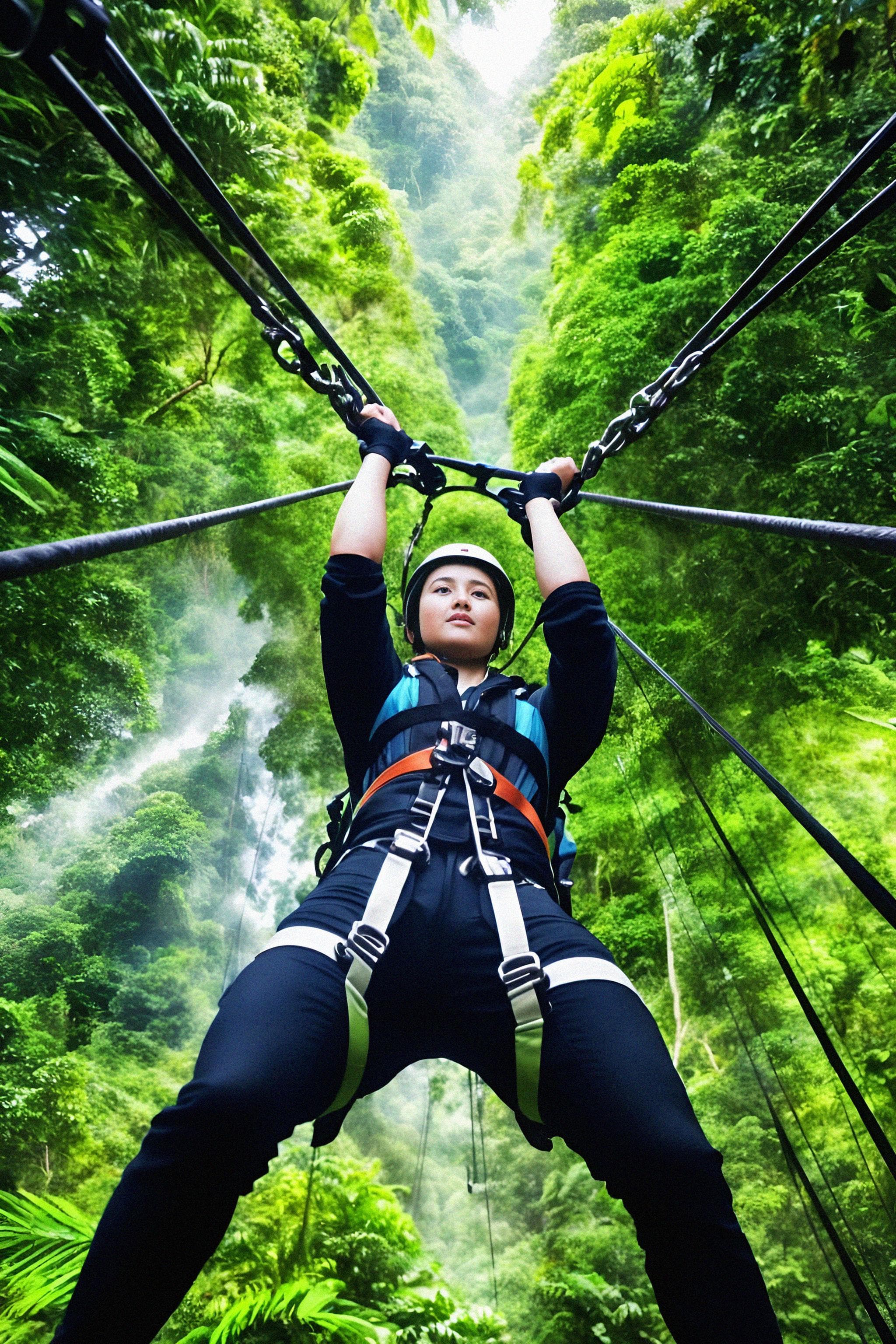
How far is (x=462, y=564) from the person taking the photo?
1.77 m

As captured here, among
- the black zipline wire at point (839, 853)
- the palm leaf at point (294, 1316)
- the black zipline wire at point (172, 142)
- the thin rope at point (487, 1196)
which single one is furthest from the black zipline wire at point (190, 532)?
the thin rope at point (487, 1196)

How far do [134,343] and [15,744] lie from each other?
3.28 meters

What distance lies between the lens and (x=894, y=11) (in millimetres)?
3709

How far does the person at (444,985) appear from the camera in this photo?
754 mm

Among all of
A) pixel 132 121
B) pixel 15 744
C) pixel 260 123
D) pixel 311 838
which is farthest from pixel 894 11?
pixel 311 838

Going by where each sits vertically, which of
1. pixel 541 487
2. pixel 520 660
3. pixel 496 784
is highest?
pixel 520 660

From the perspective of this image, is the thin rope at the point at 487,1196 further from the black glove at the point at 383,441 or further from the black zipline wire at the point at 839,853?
the black glove at the point at 383,441

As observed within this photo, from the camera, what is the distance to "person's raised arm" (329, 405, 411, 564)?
130cm

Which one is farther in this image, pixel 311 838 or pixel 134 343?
pixel 311 838

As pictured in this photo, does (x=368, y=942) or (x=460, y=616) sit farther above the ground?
(x=460, y=616)

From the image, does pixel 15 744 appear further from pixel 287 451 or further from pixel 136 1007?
pixel 287 451

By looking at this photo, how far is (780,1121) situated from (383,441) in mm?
2341

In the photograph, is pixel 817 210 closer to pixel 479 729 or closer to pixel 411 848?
pixel 479 729

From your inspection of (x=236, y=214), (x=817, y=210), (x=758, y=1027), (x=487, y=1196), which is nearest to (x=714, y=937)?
(x=758, y=1027)
